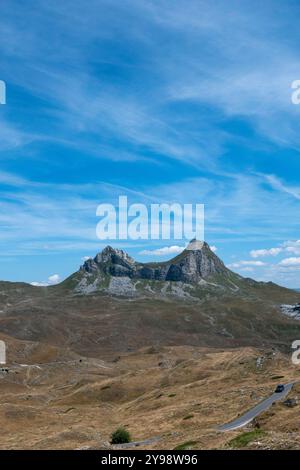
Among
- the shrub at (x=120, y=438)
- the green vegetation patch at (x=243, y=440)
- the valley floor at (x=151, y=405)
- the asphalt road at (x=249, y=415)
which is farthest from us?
the shrub at (x=120, y=438)

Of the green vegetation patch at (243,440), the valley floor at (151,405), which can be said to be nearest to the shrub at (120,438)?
the valley floor at (151,405)

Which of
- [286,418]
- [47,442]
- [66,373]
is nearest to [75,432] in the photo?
[47,442]

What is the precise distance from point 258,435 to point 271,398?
33284 millimetres

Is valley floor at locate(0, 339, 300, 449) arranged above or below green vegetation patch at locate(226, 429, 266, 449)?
below

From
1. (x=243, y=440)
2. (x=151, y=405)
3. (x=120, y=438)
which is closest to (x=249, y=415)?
(x=120, y=438)

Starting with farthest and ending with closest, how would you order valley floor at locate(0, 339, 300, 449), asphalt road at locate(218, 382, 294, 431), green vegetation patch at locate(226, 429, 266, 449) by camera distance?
asphalt road at locate(218, 382, 294, 431) → valley floor at locate(0, 339, 300, 449) → green vegetation patch at locate(226, 429, 266, 449)

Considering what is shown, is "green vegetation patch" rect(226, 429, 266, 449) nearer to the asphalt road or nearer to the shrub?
the asphalt road

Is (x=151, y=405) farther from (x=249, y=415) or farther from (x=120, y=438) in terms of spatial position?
(x=120, y=438)

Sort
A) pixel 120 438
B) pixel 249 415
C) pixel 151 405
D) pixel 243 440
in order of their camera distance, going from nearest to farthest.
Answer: pixel 243 440
pixel 120 438
pixel 249 415
pixel 151 405

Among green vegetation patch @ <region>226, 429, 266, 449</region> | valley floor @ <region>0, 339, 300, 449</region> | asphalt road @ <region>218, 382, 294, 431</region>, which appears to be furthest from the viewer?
asphalt road @ <region>218, 382, 294, 431</region>

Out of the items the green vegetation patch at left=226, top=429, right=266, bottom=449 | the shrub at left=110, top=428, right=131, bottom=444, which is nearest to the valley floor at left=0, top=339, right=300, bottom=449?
the green vegetation patch at left=226, top=429, right=266, bottom=449

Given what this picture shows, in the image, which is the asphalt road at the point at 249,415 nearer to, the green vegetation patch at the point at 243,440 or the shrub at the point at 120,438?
the shrub at the point at 120,438
